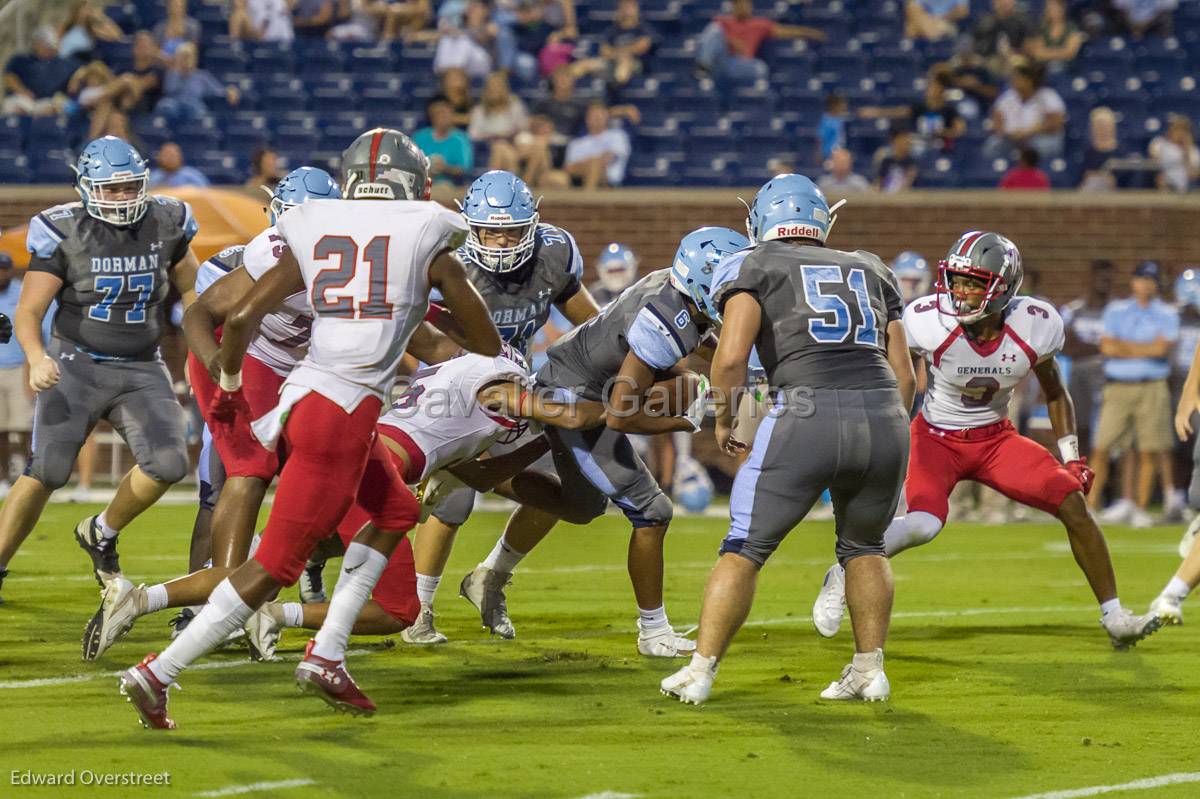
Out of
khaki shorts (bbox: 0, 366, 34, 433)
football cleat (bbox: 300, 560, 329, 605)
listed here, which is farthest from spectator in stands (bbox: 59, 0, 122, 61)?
football cleat (bbox: 300, 560, 329, 605)

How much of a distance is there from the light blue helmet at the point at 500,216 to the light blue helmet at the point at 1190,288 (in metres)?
7.48

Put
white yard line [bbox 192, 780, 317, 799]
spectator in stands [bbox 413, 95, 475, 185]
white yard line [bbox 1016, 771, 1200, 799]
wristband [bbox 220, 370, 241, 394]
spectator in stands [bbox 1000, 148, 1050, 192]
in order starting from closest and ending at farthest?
white yard line [bbox 192, 780, 317, 799]
white yard line [bbox 1016, 771, 1200, 799]
wristband [bbox 220, 370, 241, 394]
spectator in stands [bbox 1000, 148, 1050, 192]
spectator in stands [bbox 413, 95, 475, 185]

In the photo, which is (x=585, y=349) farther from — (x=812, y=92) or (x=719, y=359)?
(x=812, y=92)

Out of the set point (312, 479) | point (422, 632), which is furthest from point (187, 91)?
point (312, 479)

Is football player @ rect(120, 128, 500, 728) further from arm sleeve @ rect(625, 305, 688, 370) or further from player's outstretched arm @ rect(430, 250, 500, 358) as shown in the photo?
arm sleeve @ rect(625, 305, 688, 370)

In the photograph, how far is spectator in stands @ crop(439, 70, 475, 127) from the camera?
15805 millimetres

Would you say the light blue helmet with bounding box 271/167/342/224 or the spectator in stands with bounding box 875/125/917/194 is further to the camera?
the spectator in stands with bounding box 875/125/917/194

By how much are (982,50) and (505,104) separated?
4.53 meters

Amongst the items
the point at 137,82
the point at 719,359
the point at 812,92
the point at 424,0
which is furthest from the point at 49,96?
the point at 719,359

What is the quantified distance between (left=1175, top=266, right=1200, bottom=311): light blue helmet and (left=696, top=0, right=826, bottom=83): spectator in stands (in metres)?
4.84

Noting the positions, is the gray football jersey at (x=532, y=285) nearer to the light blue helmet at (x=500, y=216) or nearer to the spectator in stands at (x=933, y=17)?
the light blue helmet at (x=500, y=216)

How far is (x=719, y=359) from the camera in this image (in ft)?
18.4

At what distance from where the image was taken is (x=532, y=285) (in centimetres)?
716

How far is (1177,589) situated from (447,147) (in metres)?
9.38
